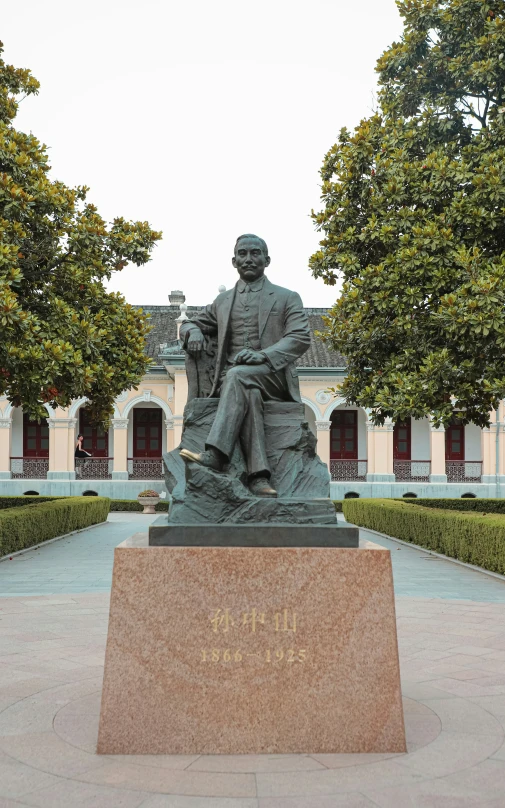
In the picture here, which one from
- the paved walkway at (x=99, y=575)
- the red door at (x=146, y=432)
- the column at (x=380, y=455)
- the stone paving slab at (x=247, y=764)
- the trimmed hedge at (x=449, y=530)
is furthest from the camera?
the red door at (x=146, y=432)

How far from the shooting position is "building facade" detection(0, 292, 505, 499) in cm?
3142

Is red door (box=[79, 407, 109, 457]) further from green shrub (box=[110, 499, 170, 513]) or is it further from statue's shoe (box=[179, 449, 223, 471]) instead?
statue's shoe (box=[179, 449, 223, 471])

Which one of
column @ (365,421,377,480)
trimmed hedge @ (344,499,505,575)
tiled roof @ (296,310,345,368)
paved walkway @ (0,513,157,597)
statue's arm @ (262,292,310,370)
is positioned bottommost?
paved walkway @ (0,513,157,597)

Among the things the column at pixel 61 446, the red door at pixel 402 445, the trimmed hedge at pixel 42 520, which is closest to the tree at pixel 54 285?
the trimmed hedge at pixel 42 520

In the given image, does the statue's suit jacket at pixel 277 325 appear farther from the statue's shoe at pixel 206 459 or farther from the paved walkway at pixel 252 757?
the paved walkway at pixel 252 757

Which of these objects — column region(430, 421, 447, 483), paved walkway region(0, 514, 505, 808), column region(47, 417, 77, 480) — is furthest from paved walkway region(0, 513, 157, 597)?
column region(430, 421, 447, 483)

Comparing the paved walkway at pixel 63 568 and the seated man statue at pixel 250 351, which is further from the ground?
the seated man statue at pixel 250 351

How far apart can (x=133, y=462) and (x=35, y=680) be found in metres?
28.1

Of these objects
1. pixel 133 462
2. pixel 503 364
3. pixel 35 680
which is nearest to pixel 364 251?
pixel 503 364

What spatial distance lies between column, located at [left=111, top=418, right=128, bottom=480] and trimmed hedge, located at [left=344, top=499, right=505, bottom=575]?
14983 mm

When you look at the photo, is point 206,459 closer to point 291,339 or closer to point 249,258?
point 291,339

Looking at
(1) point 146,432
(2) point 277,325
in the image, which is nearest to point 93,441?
(1) point 146,432

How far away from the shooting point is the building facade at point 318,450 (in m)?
31.4

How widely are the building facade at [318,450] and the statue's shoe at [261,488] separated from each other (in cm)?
2593
